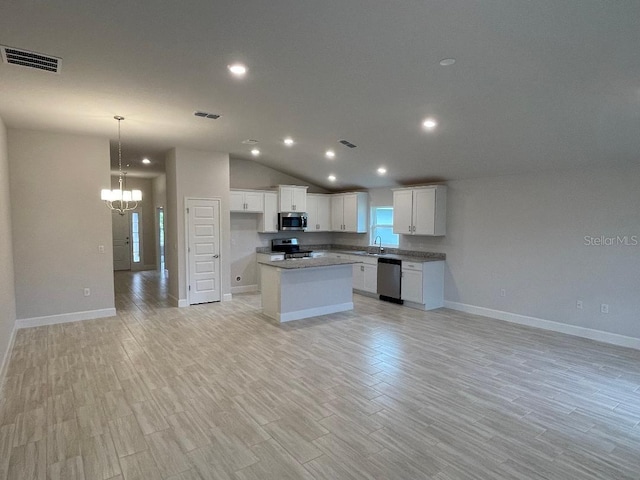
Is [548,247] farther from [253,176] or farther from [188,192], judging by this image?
[188,192]

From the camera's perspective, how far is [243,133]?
17.9 feet

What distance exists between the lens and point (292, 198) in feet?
26.7

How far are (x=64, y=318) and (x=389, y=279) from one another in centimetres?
562

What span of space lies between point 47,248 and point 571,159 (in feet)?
25.0

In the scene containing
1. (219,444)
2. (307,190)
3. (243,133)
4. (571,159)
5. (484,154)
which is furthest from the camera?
(307,190)

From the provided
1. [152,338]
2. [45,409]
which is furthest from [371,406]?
[152,338]

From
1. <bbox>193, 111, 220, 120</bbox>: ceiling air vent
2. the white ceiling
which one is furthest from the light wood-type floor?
<bbox>193, 111, 220, 120</bbox>: ceiling air vent

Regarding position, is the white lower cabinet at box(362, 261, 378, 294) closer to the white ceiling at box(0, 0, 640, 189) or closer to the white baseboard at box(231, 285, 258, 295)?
the white baseboard at box(231, 285, 258, 295)

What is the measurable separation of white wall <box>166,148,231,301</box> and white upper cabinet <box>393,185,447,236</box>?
11.4ft

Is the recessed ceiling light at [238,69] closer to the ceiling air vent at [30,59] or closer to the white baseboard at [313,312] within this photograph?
the ceiling air vent at [30,59]

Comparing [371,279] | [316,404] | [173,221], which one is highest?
[173,221]

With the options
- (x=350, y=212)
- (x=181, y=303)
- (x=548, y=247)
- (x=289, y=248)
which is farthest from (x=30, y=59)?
(x=548, y=247)

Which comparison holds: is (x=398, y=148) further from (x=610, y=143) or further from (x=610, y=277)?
(x=610, y=277)

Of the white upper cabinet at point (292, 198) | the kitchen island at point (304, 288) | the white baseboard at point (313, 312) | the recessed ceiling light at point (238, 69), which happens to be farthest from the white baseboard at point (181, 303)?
the recessed ceiling light at point (238, 69)
